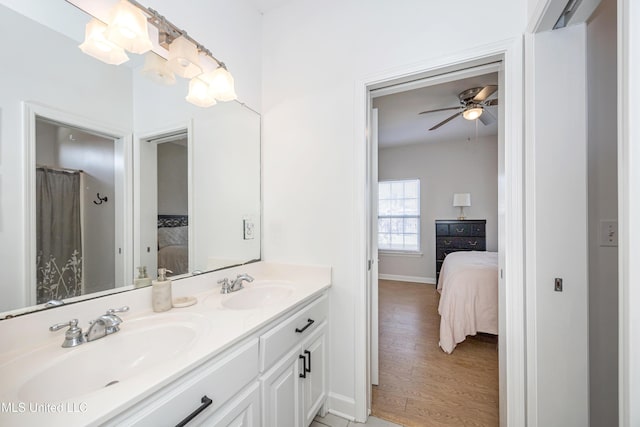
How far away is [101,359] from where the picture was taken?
2.77ft

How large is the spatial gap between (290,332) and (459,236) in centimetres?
403

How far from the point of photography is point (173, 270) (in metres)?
1.34

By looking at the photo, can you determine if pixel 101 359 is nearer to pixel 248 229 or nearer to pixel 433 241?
pixel 248 229

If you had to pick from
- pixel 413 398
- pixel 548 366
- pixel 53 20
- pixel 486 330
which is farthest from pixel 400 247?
pixel 53 20

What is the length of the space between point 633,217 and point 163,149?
176 cm

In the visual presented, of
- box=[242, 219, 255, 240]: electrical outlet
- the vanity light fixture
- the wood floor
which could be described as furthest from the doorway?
the vanity light fixture

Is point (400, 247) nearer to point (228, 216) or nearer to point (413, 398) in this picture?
point (413, 398)

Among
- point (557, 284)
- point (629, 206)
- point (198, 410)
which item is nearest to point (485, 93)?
point (557, 284)

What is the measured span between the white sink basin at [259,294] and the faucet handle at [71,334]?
2.05 feet

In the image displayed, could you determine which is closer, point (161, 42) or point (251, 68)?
point (161, 42)

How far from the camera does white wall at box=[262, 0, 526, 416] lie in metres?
1.46

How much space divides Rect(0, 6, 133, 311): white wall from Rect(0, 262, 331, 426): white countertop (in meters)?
0.14

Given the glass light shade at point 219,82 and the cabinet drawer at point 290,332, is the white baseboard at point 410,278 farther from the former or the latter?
the glass light shade at point 219,82

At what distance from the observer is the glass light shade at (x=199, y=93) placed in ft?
4.60
